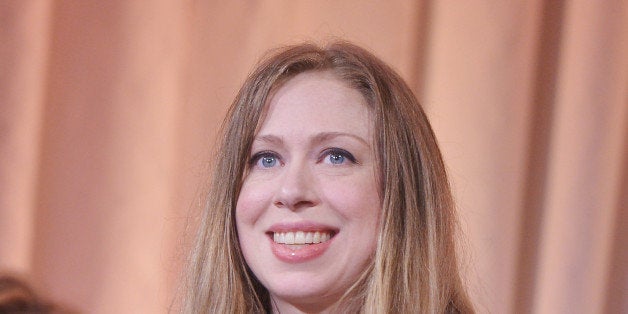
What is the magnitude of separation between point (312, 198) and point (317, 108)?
105 millimetres

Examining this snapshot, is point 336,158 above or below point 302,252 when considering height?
above

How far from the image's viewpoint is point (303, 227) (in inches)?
45.0

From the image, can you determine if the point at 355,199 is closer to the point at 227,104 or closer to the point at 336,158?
the point at 336,158

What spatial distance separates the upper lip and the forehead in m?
0.10

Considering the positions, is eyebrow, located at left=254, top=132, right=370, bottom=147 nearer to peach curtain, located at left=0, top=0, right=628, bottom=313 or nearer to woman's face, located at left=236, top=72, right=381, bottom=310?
woman's face, located at left=236, top=72, right=381, bottom=310

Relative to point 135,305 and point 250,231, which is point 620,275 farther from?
point 135,305

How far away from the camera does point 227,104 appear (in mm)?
1606

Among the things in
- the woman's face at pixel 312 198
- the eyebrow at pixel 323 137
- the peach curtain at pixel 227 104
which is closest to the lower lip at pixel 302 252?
the woman's face at pixel 312 198

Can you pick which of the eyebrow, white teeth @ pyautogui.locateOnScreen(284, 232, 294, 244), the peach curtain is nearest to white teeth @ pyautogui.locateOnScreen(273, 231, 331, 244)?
white teeth @ pyautogui.locateOnScreen(284, 232, 294, 244)

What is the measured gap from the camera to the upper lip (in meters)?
1.14

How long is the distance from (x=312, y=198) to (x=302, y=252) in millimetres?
60

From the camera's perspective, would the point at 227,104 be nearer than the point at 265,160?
No

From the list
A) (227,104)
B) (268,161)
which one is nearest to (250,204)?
(268,161)

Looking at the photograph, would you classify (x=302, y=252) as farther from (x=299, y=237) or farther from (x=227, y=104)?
(x=227, y=104)
